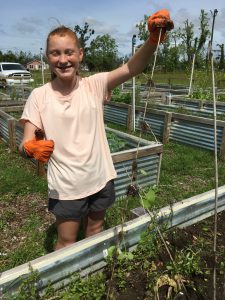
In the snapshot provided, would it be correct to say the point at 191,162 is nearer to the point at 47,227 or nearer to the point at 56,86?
the point at 47,227

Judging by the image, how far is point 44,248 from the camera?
3125mm

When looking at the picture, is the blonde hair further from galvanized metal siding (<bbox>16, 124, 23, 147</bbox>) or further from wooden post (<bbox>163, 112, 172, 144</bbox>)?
wooden post (<bbox>163, 112, 172, 144</bbox>)

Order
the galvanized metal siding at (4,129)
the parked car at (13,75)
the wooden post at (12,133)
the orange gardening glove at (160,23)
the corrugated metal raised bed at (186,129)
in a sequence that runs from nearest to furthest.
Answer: the orange gardening glove at (160,23) → the wooden post at (12,133) → the corrugated metal raised bed at (186,129) → the galvanized metal siding at (4,129) → the parked car at (13,75)

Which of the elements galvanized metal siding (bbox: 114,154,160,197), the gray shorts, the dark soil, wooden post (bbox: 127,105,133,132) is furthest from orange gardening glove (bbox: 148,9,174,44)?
wooden post (bbox: 127,105,133,132)

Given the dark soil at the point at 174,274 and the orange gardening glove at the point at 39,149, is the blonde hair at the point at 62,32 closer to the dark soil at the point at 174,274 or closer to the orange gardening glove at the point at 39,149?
the orange gardening glove at the point at 39,149

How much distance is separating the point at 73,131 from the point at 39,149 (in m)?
0.27

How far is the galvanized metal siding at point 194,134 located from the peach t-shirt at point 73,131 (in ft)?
14.5

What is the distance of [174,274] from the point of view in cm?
220

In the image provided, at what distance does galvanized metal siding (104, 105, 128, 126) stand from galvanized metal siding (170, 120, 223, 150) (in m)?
1.63

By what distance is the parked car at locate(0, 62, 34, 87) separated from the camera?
17.5 meters

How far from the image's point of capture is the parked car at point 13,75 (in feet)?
57.3

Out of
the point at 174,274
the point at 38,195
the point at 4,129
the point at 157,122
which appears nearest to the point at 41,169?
the point at 38,195

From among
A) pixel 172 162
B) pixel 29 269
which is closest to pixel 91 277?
pixel 29 269

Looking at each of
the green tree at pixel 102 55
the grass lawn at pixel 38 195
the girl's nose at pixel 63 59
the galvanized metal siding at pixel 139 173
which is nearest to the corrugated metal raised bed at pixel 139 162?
the galvanized metal siding at pixel 139 173
